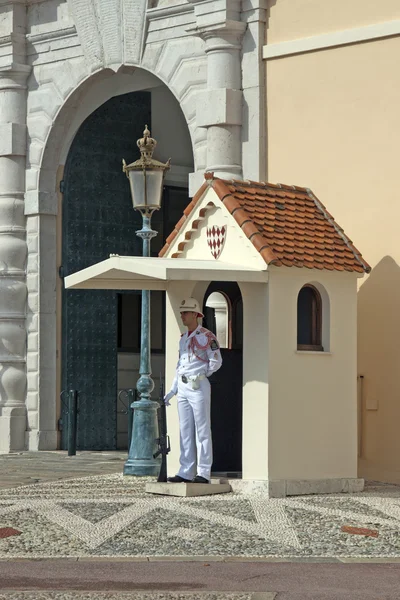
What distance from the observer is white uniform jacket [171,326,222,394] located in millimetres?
14562

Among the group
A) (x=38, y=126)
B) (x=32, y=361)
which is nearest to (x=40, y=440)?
(x=32, y=361)

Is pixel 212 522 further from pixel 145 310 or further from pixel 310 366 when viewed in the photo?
pixel 145 310

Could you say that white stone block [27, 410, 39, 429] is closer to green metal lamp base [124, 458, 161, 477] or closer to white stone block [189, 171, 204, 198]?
white stone block [189, 171, 204, 198]

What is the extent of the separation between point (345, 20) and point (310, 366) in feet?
14.2

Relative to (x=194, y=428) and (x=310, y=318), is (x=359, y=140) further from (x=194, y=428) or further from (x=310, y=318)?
(x=194, y=428)

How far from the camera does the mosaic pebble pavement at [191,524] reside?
10945mm

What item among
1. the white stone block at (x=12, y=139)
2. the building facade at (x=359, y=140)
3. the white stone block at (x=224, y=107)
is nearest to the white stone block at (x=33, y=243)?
the white stone block at (x=12, y=139)

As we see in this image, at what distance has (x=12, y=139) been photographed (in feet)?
68.1

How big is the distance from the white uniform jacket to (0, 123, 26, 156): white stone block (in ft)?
22.6

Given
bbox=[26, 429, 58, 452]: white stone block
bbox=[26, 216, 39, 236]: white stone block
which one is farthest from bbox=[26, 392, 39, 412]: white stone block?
bbox=[26, 216, 39, 236]: white stone block

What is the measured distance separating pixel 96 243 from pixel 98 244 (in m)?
0.03

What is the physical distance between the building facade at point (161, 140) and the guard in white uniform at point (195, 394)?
94.2 inches

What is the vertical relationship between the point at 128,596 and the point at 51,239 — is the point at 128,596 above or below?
below

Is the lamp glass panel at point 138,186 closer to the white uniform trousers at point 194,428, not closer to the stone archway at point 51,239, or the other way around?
the white uniform trousers at point 194,428
